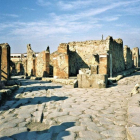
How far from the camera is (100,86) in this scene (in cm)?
722

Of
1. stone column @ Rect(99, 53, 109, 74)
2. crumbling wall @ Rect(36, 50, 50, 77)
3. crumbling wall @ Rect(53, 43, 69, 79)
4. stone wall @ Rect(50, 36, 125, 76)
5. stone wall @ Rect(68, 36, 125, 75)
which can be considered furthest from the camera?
stone wall @ Rect(68, 36, 125, 75)

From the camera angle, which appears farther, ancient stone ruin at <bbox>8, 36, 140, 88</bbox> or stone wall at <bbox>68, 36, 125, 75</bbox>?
stone wall at <bbox>68, 36, 125, 75</bbox>

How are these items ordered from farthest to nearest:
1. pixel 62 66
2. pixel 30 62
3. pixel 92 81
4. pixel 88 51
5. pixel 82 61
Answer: pixel 30 62, pixel 82 61, pixel 88 51, pixel 62 66, pixel 92 81

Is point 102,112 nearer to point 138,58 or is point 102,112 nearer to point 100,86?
point 100,86

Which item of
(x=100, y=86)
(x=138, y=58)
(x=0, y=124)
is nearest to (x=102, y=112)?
(x=0, y=124)

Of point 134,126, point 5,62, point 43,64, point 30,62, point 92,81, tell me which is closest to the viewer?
point 134,126

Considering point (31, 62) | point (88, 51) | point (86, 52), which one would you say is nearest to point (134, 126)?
point (88, 51)

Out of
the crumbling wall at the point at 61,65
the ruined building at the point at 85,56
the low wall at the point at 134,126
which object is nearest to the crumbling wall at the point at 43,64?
the ruined building at the point at 85,56

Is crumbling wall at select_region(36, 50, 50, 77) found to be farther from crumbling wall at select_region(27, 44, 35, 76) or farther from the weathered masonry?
crumbling wall at select_region(27, 44, 35, 76)

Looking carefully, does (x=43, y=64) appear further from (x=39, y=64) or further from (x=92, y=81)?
(x=92, y=81)

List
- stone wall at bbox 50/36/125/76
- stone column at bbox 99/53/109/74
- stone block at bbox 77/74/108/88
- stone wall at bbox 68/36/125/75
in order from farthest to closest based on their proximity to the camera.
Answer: stone wall at bbox 68/36/125/75 < stone wall at bbox 50/36/125/76 < stone column at bbox 99/53/109/74 < stone block at bbox 77/74/108/88

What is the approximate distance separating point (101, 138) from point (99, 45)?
45.0 ft

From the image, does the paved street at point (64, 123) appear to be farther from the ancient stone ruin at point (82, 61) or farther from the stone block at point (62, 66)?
the stone block at point (62, 66)

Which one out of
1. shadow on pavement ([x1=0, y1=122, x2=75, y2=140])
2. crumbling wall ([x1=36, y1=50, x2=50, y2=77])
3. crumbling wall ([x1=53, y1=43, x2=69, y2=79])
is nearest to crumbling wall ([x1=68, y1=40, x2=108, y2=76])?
crumbling wall ([x1=36, y1=50, x2=50, y2=77])
